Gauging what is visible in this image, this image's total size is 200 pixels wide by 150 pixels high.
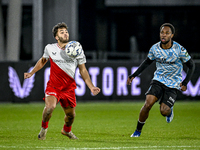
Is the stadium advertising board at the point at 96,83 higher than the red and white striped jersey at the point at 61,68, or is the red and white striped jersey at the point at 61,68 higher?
the red and white striped jersey at the point at 61,68

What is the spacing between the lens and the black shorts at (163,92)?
8031 mm

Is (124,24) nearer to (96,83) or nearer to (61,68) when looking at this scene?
(96,83)

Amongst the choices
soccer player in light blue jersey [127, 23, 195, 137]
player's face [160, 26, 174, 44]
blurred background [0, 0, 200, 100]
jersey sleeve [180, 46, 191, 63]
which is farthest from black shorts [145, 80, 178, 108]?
blurred background [0, 0, 200, 100]

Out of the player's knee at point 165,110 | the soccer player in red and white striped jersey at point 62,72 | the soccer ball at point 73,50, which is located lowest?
the player's knee at point 165,110

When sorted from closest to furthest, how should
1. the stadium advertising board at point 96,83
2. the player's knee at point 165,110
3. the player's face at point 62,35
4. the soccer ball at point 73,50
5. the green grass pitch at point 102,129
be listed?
the green grass pitch at point 102,129
the soccer ball at point 73,50
the player's face at point 62,35
the player's knee at point 165,110
the stadium advertising board at point 96,83

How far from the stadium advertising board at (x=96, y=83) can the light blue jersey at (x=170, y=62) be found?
307 inches

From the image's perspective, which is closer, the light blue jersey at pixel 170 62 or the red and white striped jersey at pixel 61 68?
the red and white striped jersey at pixel 61 68

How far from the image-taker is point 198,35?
28.5 meters

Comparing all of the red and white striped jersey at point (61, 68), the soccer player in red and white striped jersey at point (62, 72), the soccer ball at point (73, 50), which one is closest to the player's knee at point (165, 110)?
the soccer player in red and white striped jersey at point (62, 72)

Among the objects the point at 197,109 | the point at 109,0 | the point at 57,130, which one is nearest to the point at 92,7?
the point at 109,0

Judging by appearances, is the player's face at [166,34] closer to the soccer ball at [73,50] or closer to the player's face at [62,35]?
the soccer ball at [73,50]

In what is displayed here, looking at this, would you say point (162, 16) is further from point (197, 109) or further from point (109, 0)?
point (197, 109)

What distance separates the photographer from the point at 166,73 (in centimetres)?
816

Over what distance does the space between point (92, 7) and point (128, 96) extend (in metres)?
12.0
